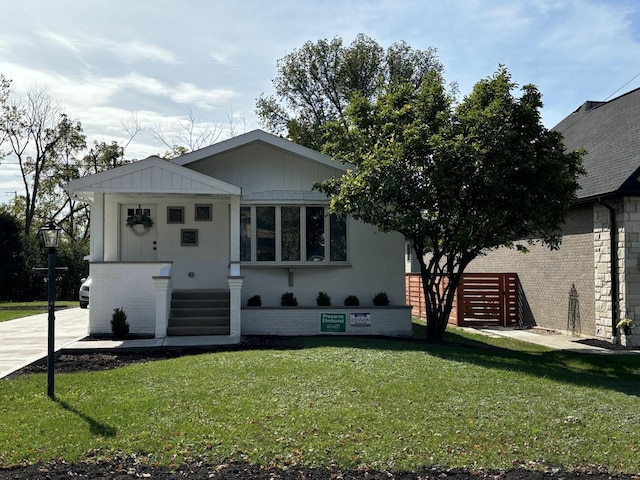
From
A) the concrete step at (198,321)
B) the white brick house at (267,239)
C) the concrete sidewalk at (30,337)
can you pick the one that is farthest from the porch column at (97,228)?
the concrete step at (198,321)

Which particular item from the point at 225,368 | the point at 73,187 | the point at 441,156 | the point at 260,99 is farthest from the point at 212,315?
the point at 260,99

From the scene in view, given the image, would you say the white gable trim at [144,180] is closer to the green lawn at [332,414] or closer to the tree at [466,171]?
the tree at [466,171]

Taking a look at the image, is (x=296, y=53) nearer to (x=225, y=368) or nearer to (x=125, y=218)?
(x=125, y=218)

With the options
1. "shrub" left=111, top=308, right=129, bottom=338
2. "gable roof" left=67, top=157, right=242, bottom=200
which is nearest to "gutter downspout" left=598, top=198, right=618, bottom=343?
"gable roof" left=67, top=157, right=242, bottom=200

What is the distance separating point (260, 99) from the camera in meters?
33.8

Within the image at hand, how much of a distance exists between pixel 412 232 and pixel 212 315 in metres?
4.87

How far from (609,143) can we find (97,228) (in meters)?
13.3

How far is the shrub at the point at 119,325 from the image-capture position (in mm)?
12594

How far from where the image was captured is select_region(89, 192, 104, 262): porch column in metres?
13.4

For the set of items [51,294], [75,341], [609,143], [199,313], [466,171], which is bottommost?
[75,341]

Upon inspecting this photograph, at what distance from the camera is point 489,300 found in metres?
18.8

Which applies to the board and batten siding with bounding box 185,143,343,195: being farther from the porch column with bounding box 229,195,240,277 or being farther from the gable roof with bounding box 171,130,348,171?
the porch column with bounding box 229,195,240,277

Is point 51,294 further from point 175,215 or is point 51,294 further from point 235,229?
point 175,215

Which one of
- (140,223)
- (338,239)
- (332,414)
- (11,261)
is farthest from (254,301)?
(11,261)
